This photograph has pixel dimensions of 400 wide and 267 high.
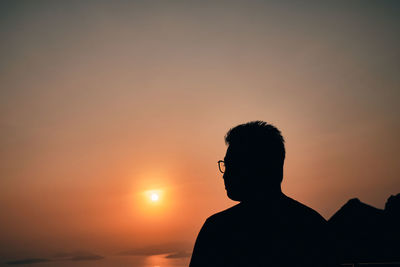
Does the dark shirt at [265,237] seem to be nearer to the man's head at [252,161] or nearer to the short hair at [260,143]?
the man's head at [252,161]

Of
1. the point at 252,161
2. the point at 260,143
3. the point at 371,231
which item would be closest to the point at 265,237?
the point at 252,161

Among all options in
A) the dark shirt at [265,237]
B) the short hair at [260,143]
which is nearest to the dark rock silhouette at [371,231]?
the dark shirt at [265,237]

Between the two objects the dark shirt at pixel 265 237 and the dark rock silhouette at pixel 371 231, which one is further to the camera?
the dark rock silhouette at pixel 371 231

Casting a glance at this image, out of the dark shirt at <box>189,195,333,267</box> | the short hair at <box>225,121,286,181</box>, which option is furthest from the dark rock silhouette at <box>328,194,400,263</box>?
the short hair at <box>225,121,286,181</box>

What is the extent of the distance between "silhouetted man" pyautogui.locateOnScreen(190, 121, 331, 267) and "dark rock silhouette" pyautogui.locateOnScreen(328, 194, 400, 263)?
5.26 m

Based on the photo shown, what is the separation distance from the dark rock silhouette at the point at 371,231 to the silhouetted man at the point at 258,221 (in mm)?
5261

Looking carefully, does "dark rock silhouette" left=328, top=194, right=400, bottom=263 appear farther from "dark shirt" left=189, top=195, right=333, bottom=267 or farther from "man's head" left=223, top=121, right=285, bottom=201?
"man's head" left=223, top=121, right=285, bottom=201

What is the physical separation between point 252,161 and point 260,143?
0.13m

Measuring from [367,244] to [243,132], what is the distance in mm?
6143

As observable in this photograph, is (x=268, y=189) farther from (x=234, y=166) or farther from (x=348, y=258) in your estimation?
(x=348, y=258)

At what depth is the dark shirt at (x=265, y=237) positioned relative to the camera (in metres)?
1.73

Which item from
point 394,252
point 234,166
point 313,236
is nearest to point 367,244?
point 394,252

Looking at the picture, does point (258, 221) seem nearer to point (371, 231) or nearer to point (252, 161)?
point (252, 161)

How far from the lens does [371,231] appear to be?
6.36 m
